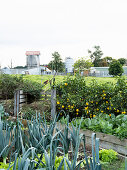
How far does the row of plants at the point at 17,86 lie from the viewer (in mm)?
5066

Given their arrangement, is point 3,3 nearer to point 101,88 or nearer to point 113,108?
point 101,88

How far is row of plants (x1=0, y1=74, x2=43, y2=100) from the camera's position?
16.6 ft

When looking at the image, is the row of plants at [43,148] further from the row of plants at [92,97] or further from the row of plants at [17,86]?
the row of plants at [17,86]

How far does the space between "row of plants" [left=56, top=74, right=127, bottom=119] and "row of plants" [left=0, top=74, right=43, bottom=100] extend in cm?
95

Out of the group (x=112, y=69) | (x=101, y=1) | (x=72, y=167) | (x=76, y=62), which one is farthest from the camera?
(x=76, y=62)

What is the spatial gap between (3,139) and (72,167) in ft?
2.79

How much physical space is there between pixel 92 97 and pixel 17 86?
7.91ft

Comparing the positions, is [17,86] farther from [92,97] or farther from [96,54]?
[96,54]

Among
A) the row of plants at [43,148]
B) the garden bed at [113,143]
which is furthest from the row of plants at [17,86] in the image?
the row of plants at [43,148]

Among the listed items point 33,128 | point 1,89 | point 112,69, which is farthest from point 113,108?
point 112,69

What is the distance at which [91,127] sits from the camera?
300cm

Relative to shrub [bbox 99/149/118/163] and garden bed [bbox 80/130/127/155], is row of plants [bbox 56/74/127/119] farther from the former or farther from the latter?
shrub [bbox 99/149/118/163]

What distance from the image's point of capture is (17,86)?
5352 millimetres

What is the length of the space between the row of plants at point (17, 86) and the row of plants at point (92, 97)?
3.13 ft
